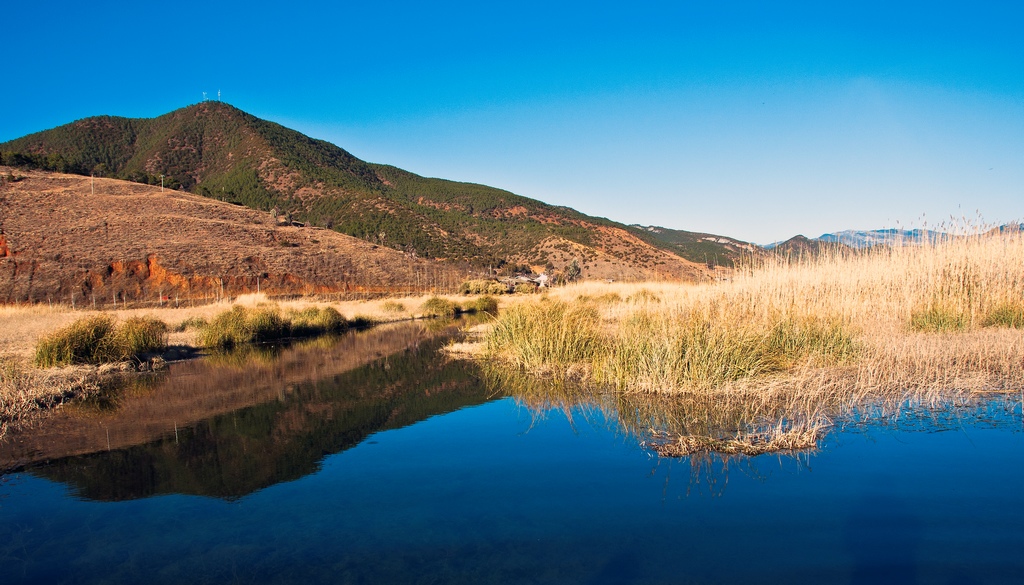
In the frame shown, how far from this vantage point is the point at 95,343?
13.6 metres

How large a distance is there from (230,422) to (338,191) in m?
74.0

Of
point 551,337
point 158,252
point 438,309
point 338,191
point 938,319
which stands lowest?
point 438,309

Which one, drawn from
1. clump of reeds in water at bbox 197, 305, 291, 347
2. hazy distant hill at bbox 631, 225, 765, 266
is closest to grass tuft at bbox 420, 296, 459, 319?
clump of reeds in water at bbox 197, 305, 291, 347

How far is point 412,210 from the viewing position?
257 feet

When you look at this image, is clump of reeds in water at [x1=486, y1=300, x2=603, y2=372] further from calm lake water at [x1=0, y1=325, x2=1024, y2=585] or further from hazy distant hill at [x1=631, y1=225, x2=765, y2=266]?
hazy distant hill at [x1=631, y1=225, x2=765, y2=266]

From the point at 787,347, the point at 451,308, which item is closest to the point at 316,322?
the point at 451,308

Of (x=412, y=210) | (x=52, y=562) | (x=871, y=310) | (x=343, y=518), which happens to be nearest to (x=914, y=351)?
(x=871, y=310)

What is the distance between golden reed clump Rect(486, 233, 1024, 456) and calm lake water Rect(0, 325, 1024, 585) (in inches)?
A: 27.4

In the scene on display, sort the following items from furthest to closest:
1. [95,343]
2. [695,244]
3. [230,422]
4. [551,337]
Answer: [695,244] < [95,343] < [551,337] < [230,422]

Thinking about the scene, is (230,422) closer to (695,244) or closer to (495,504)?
(495,504)

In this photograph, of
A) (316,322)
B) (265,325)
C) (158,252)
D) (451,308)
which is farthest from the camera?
(158,252)

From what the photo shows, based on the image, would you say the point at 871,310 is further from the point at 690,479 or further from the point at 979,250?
the point at 690,479

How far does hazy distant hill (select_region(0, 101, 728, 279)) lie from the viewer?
2665 inches

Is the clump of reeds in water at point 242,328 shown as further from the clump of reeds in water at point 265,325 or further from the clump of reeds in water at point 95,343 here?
the clump of reeds in water at point 95,343
